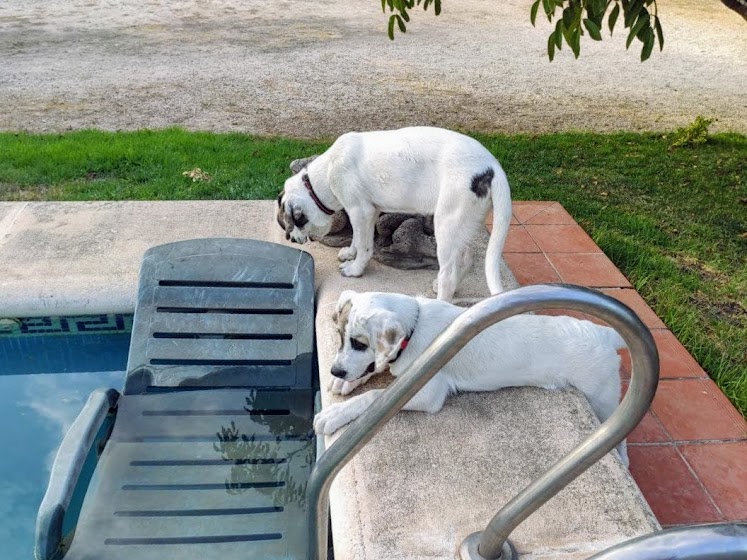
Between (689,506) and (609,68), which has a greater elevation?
(689,506)

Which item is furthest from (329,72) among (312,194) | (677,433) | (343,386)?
(677,433)

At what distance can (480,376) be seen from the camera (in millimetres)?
3113

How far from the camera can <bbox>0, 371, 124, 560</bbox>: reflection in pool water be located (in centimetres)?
326

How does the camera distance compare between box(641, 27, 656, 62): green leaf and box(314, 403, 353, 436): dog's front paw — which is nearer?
box(314, 403, 353, 436): dog's front paw

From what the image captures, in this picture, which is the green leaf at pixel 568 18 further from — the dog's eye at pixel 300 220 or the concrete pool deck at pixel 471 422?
the dog's eye at pixel 300 220

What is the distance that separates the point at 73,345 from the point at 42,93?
590cm

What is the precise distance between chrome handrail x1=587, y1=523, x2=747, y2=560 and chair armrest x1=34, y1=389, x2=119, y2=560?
2534 millimetres

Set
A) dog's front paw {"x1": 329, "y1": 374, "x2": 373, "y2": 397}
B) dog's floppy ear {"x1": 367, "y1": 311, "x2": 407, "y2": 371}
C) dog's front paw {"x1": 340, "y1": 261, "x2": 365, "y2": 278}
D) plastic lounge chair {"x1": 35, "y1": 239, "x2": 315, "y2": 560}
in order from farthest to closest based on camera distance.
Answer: dog's front paw {"x1": 340, "y1": 261, "x2": 365, "y2": 278} → dog's front paw {"x1": 329, "y1": 374, "x2": 373, "y2": 397} → plastic lounge chair {"x1": 35, "y1": 239, "x2": 315, "y2": 560} → dog's floppy ear {"x1": 367, "y1": 311, "x2": 407, "y2": 371}

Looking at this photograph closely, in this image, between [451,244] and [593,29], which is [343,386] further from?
[593,29]

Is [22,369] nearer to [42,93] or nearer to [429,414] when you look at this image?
[429,414]

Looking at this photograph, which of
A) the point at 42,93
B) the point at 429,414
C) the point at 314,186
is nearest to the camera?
the point at 429,414

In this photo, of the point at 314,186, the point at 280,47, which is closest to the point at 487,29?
the point at 280,47

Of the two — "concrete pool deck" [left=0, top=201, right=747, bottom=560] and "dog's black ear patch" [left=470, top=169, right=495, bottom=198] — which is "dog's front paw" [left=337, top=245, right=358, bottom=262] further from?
"dog's black ear patch" [left=470, top=169, right=495, bottom=198]

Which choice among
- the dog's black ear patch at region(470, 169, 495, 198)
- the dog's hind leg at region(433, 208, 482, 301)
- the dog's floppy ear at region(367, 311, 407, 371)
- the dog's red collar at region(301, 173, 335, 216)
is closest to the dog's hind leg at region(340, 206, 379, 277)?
the dog's red collar at region(301, 173, 335, 216)
